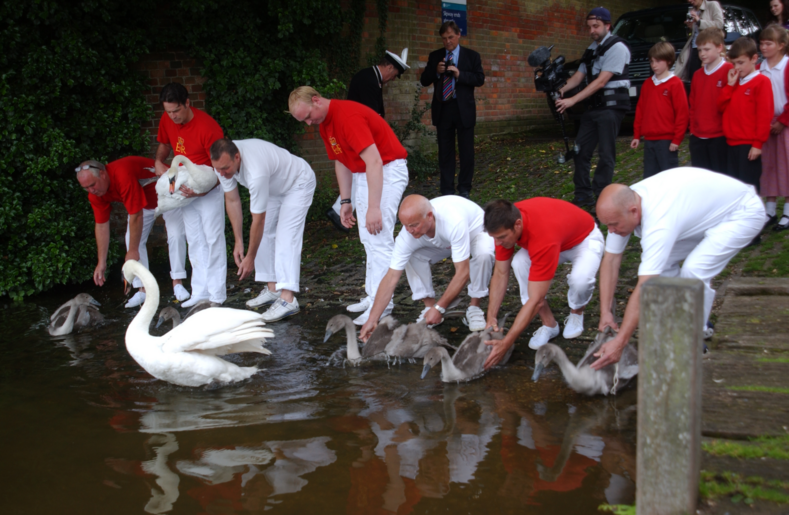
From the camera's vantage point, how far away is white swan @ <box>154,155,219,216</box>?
6.73m

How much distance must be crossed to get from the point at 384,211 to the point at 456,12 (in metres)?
8.93

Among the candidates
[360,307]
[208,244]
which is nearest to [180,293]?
[208,244]

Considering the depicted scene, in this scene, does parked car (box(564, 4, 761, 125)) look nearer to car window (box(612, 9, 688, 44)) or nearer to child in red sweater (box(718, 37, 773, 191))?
car window (box(612, 9, 688, 44))

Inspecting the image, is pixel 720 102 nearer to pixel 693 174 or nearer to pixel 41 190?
pixel 693 174

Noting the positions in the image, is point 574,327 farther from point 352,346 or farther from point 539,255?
point 352,346

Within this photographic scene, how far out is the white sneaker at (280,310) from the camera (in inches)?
271

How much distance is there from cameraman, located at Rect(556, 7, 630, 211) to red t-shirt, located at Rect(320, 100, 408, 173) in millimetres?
2890

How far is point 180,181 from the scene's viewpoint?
22.1 feet

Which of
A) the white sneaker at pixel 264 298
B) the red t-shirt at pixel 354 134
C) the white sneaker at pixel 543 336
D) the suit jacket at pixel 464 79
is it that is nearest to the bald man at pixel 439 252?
→ the white sneaker at pixel 543 336

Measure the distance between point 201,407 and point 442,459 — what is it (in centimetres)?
197

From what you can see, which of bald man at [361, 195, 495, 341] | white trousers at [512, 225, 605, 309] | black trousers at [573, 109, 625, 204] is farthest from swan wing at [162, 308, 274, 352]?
black trousers at [573, 109, 625, 204]

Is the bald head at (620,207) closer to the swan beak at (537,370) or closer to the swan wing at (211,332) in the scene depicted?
the swan beak at (537,370)

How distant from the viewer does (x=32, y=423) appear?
4.47 meters

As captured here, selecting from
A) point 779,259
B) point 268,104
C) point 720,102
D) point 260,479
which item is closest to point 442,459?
point 260,479
